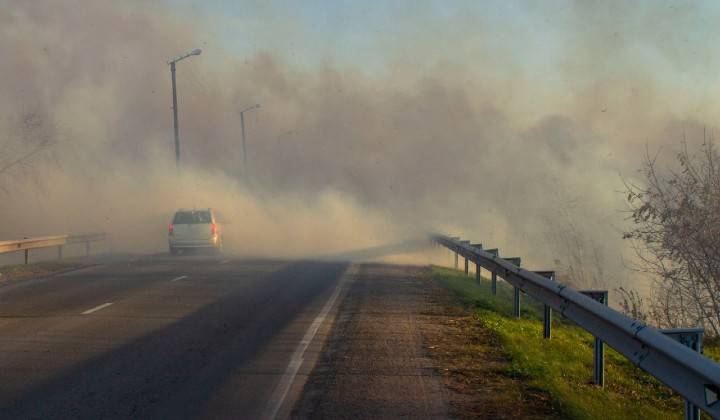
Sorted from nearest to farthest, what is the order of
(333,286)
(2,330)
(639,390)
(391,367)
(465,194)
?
(639,390), (391,367), (2,330), (333,286), (465,194)

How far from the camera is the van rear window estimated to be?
31.4 metres

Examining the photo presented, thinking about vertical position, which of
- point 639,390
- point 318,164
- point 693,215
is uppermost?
point 318,164

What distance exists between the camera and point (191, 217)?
31.7m

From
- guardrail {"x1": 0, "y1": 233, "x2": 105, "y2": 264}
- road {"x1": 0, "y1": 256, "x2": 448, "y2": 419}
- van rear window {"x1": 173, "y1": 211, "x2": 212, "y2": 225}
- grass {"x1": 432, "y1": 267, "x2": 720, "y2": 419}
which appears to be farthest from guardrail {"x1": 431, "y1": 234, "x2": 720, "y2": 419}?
van rear window {"x1": 173, "y1": 211, "x2": 212, "y2": 225}

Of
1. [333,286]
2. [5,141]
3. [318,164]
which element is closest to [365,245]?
[333,286]

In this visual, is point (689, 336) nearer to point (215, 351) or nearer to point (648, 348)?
point (648, 348)

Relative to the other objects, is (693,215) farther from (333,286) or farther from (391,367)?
(333,286)

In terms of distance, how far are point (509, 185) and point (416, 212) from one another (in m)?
6.56

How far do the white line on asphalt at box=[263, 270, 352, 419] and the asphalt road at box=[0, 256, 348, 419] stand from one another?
0.01 m

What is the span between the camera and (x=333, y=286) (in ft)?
58.2

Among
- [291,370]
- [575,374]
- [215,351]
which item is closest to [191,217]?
[215,351]

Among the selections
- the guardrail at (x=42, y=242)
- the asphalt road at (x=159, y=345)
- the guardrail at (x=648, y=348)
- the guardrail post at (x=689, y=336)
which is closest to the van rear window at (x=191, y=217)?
the guardrail at (x=42, y=242)

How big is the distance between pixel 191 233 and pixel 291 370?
76.6 ft

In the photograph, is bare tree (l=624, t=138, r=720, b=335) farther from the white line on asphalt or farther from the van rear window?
the van rear window
